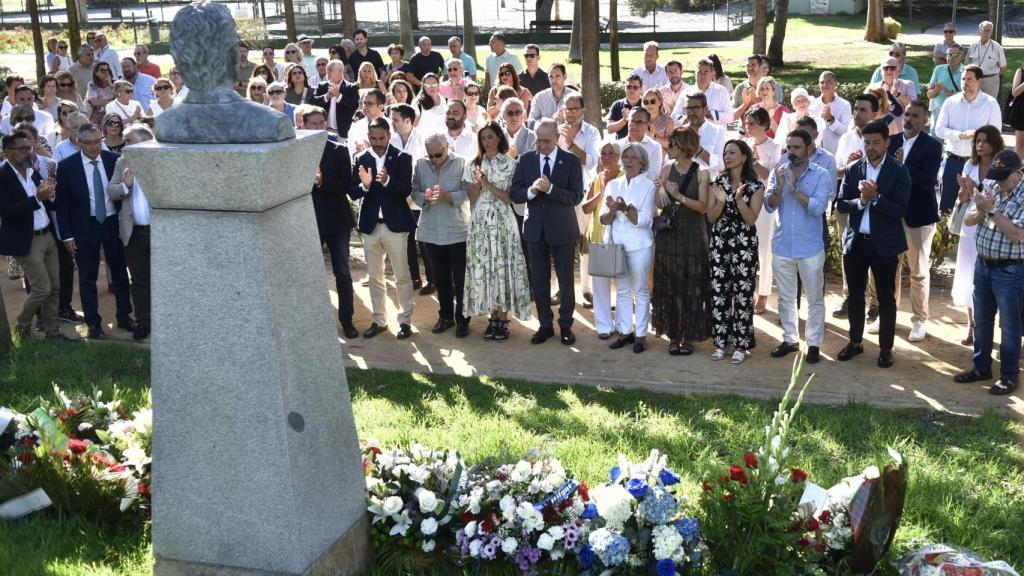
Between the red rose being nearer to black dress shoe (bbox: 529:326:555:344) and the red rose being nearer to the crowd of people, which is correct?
the crowd of people

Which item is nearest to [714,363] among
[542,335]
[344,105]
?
[542,335]

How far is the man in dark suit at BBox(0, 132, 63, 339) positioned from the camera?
10531mm

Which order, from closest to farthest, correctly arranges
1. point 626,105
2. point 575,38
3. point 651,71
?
point 626,105 → point 651,71 → point 575,38

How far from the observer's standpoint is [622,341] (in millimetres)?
10414

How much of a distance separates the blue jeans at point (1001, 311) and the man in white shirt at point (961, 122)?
3.87 meters

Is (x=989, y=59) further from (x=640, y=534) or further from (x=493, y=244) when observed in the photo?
(x=640, y=534)

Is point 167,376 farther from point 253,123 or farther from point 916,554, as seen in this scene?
point 916,554

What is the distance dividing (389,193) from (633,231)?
2.51 metres

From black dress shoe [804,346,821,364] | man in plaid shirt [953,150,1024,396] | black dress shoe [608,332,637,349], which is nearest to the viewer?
man in plaid shirt [953,150,1024,396]

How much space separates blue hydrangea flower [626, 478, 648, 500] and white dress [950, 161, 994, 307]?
5.12m

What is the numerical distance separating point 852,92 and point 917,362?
14250mm

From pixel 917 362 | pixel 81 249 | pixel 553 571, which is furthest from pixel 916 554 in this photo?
pixel 81 249

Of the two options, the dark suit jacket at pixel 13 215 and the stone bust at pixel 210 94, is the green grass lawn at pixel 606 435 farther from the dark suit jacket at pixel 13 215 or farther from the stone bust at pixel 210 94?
the stone bust at pixel 210 94

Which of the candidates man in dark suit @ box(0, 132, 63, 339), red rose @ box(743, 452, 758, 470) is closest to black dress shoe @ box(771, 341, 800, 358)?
red rose @ box(743, 452, 758, 470)
